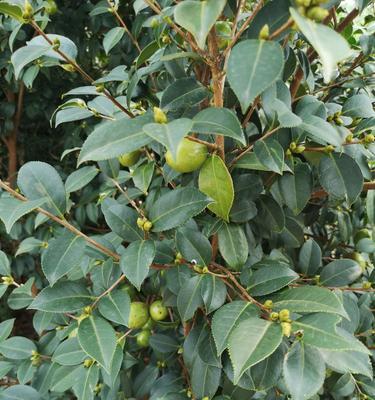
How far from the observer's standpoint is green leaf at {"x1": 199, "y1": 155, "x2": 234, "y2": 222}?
0.62 m

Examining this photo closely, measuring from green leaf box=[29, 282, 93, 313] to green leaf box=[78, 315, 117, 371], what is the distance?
5 cm

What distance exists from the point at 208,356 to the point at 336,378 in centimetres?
37

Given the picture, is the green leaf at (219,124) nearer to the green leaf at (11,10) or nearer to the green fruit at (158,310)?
the green leaf at (11,10)

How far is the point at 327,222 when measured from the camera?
132cm

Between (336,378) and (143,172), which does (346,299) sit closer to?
(336,378)

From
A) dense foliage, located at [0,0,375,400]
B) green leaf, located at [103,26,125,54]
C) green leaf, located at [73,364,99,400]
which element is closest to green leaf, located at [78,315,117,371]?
dense foliage, located at [0,0,375,400]

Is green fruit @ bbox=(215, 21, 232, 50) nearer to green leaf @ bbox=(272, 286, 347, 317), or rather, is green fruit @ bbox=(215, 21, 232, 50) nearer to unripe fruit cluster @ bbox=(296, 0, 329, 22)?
unripe fruit cluster @ bbox=(296, 0, 329, 22)

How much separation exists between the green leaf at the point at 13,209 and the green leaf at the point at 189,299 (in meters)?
0.30

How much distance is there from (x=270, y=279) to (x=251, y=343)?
21 cm

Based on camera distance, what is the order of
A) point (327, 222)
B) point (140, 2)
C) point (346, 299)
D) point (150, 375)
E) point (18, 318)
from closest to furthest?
point (346, 299), point (140, 2), point (150, 375), point (327, 222), point (18, 318)

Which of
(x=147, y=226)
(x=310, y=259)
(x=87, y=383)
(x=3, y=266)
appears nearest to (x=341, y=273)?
(x=310, y=259)

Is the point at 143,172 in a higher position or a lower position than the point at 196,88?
lower

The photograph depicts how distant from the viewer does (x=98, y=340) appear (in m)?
0.66

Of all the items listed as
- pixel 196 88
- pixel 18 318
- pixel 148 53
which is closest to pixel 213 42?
pixel 196 88
